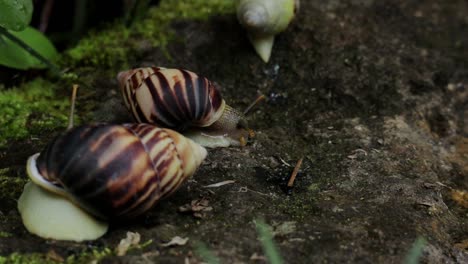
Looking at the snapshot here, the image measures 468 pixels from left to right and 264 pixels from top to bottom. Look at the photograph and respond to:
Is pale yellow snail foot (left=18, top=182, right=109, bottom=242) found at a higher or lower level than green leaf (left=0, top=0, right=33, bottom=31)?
lower

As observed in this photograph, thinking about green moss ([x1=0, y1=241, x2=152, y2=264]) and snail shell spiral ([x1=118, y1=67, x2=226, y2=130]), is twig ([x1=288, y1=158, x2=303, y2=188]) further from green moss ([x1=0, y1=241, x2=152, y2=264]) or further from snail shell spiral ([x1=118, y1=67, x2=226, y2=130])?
green moss ([x1=0, y1=241, x2=152, y2=264])

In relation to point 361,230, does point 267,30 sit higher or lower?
higher

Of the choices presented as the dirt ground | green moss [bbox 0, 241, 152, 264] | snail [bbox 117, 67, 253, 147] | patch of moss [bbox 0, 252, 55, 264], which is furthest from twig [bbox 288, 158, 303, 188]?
patch of moss [bbox 0, 252, 55, 264]

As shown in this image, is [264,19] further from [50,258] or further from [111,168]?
[50,258]

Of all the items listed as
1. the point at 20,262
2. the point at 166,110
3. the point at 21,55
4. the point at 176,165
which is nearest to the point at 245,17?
the point at 166,110

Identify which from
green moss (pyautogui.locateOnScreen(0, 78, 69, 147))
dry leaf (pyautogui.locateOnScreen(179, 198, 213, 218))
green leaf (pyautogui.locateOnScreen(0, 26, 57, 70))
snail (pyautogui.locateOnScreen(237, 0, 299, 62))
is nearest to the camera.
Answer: dry leaf (pyautogui.locateOnScreen(179, 198, 213, 218))

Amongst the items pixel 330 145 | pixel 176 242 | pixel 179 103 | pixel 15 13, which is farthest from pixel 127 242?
pixel 15 13

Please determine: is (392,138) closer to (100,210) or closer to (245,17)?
(245,17)
